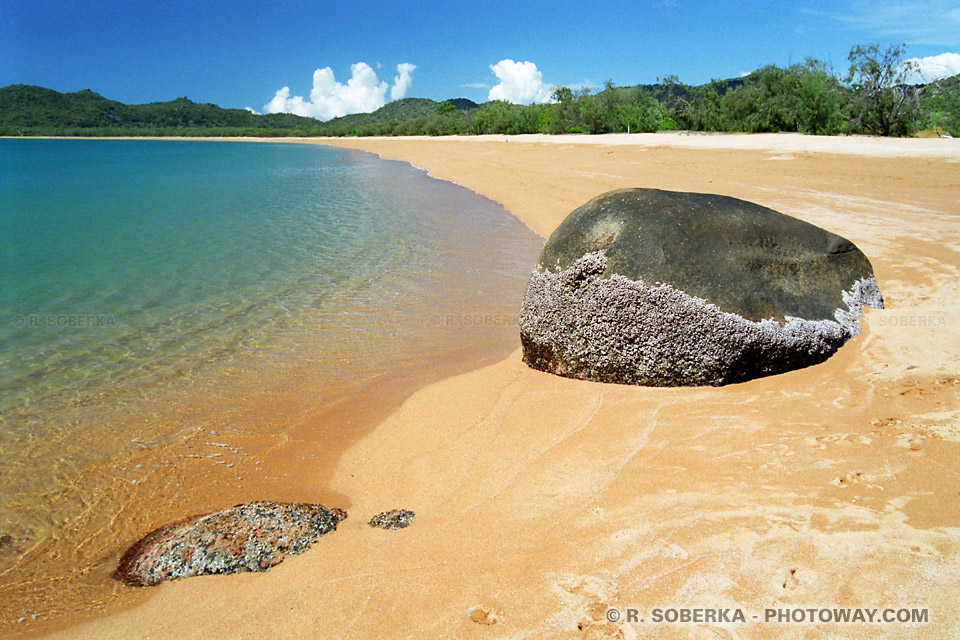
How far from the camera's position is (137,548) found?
3242mm

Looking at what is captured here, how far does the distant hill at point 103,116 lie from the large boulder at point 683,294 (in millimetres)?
143592

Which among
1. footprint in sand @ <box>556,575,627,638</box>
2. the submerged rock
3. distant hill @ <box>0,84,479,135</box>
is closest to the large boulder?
footprint in sand @ <box>556,575,627,638</box>

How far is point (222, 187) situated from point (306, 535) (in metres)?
25.4

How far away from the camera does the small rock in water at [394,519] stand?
3.09 meters

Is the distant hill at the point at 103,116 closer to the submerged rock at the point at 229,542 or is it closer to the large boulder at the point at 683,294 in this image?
the large boulder at the point at 683,294

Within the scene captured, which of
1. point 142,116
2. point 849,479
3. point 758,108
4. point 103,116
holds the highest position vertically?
point 142,116

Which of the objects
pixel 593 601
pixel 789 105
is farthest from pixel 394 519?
pixel 789 105

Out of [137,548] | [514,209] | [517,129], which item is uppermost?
[517,129]

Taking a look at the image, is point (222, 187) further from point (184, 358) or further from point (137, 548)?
point (137, 548)

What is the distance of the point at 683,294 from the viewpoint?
13.5 feet

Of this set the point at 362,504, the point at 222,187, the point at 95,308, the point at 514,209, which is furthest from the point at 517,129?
the point at 362,504

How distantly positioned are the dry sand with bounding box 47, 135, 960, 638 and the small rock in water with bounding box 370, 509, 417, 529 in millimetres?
79

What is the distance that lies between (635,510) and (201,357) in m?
4.91

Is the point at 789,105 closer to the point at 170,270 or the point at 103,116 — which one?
the point at 170,270
